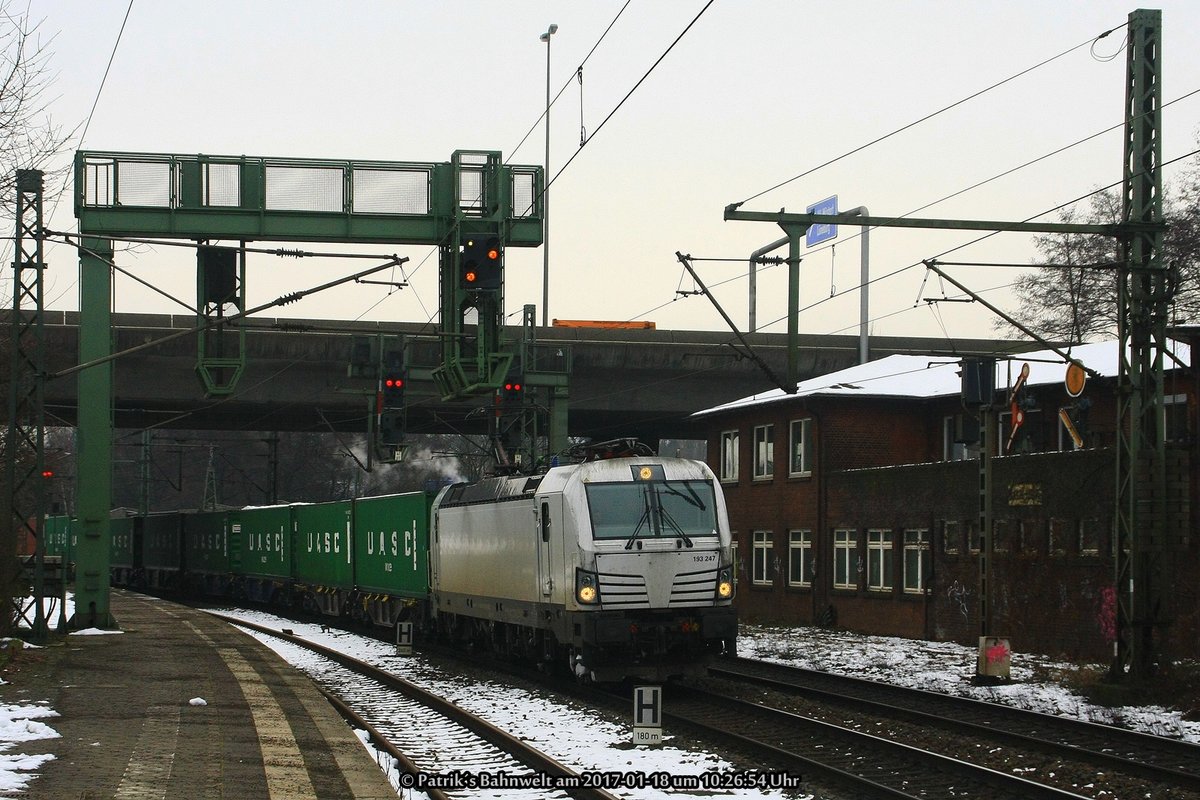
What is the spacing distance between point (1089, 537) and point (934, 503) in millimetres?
5045

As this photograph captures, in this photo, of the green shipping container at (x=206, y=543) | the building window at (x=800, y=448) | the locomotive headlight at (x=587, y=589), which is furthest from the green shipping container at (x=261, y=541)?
the locomotive headlight at (x=587, y=589)

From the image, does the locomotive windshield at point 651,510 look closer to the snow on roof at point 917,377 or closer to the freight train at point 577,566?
the freight train at point 577,566

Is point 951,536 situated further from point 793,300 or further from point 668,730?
point 668,730

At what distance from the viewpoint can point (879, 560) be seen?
33.9m

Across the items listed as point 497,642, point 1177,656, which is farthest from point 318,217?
point 1177,656

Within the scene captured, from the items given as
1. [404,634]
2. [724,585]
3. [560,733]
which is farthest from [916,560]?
[560,733]

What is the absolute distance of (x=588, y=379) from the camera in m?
48.7

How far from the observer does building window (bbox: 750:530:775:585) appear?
39.4 meters

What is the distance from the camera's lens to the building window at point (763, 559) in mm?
39406

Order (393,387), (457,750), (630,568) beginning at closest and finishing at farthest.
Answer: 1. (457,750)
2. (630,568)
3. (393,387)

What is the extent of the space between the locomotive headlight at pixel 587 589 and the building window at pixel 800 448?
19.4 metres

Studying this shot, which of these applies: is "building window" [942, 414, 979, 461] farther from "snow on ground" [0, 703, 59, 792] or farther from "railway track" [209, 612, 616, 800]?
"snow on ground" [0, 703, 59, 792]

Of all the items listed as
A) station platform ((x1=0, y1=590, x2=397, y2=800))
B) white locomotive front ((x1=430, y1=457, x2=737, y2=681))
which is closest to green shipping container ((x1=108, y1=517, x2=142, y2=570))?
station platform ((x1=0, y1=590, x2=397, y2=800))

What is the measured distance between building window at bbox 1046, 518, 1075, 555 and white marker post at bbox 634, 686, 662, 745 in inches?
603
